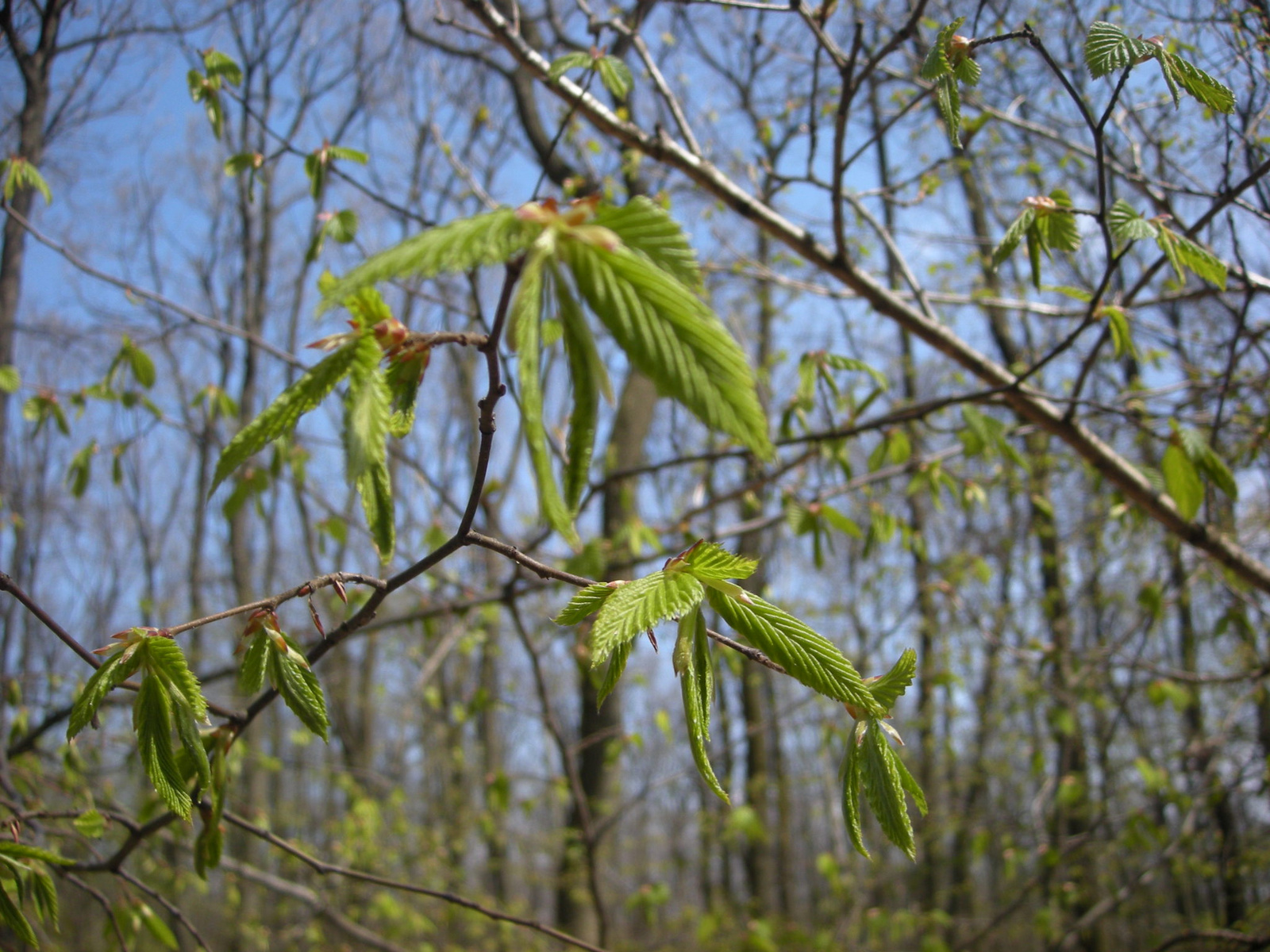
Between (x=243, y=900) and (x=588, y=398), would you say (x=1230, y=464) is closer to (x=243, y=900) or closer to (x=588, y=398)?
(x=588, y=398)

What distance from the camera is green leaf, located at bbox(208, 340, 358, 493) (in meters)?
0.61

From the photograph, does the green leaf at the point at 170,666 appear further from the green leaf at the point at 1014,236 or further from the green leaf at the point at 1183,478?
the green leaf at the point at 1183,478

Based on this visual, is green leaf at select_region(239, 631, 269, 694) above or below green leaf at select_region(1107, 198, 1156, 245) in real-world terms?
below

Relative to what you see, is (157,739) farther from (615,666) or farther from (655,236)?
(655,236)

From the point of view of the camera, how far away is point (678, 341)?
0.44 m

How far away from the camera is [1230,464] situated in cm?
252

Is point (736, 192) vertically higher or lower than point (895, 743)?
higher

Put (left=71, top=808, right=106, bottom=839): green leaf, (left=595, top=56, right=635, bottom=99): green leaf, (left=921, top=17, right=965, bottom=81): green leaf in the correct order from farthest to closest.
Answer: (left=595, top=56, right=635, bottom=99): green leaf, (left=71, top=808, right=106, bottom=839): green leaf, (left=921, top=17, right=965, bottom=81): green leaf

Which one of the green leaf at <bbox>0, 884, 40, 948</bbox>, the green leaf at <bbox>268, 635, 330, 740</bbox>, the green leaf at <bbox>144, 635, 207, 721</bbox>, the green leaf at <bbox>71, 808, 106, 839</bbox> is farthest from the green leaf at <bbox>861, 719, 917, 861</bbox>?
the green leaf at <bbox>71, 808, 106, 839</bbox>

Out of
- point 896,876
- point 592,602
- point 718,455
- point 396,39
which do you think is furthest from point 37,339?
point 896,876

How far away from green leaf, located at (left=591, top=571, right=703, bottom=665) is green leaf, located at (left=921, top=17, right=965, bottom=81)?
831mm

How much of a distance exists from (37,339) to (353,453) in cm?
495

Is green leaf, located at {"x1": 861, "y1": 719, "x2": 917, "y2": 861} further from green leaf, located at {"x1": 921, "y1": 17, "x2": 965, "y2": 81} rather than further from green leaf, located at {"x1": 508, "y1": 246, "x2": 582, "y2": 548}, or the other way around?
green leaf, located at {"x1": 921, "y1": 17, "x2": 965, "y2": 81}

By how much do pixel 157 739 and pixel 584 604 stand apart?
0.43m
